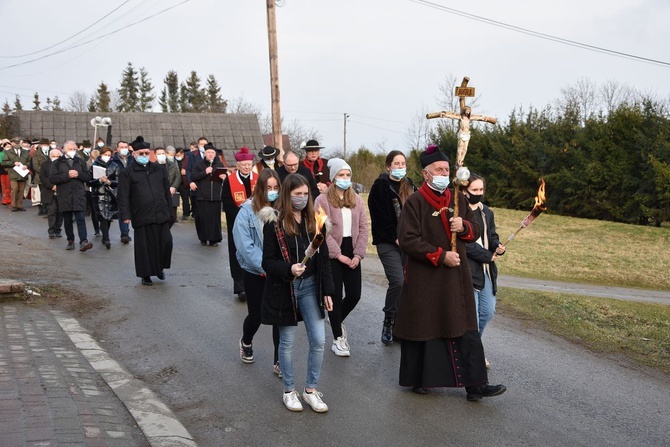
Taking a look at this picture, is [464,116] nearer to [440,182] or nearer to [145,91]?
[440,182]

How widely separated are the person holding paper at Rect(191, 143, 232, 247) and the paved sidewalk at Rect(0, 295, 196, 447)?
786cm

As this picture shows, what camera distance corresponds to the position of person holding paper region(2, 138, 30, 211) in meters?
21.8

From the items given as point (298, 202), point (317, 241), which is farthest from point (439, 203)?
point (317, 241)

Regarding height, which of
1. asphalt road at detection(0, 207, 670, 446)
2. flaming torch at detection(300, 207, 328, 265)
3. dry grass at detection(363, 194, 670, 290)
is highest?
flaming torch at detection(300, 207, 328, 265)

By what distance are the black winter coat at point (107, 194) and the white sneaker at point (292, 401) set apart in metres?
9.90

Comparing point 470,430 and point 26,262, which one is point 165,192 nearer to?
point 26,262

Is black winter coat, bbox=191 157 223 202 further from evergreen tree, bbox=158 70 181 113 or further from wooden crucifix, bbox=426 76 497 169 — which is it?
evergreen tree, bbox=158 70 181 113

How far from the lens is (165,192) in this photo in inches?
452

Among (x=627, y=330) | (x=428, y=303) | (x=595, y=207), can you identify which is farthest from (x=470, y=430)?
(x=595, y=207)

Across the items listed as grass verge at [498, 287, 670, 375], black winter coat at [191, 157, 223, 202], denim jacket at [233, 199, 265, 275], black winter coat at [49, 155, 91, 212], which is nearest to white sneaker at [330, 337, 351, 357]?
denim jacket at [233, 199, 265, 275]

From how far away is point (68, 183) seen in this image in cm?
1479

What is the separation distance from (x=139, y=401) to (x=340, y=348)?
227 cm

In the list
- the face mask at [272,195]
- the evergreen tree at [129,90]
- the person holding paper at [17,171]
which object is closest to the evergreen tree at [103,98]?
the evergreen tree at [129,90]

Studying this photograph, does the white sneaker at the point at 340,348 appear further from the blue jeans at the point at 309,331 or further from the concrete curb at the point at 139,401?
the concrete curb at the point at 139,401
